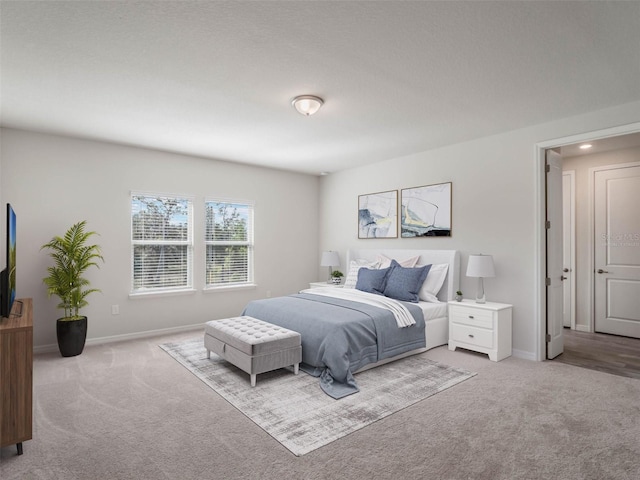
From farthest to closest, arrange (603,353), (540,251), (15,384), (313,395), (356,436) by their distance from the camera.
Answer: (603,353) → (540,251) → (313,395) → (356,436) → (15,384)

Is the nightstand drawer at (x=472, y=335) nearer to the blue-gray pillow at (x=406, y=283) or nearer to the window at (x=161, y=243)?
the blue-gray pillow at (x=406, y=283)

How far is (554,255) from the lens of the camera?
161 inches

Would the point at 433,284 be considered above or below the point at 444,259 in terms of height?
below

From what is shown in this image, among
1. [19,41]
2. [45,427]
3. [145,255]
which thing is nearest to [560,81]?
[19,41]

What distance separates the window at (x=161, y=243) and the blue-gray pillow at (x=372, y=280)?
2477 mm

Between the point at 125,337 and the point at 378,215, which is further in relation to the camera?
the point at 378,215

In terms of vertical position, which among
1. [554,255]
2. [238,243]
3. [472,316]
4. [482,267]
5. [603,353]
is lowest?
[603,353]

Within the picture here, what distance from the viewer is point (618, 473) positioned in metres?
2.03

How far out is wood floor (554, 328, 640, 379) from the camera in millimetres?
3744

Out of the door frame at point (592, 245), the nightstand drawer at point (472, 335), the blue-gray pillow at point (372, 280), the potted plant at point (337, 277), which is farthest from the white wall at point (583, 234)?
the potted plant at point (337, 277)

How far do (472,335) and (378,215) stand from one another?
7.68 ft

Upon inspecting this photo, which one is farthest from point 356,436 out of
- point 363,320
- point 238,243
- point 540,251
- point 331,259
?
point 238,243

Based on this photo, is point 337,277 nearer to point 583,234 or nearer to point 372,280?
point 372,280

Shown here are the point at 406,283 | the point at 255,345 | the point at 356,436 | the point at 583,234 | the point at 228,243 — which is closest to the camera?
the point at 356,436
